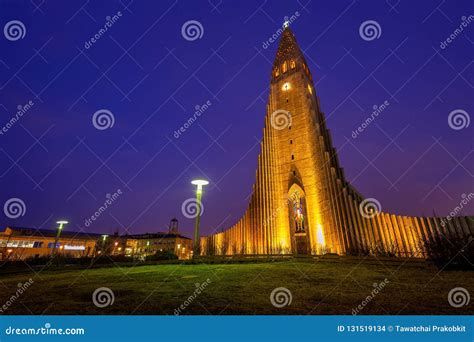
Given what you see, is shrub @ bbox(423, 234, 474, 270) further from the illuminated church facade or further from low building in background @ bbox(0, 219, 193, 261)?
low building in background @ bbox(0, 219, 193, 261)

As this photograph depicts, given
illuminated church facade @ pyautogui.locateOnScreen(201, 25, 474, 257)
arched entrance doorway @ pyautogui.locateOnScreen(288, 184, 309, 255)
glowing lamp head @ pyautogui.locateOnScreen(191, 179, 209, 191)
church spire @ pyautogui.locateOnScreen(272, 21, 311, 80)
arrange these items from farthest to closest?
church spire @ pyautogui.locateOnScreen(272, 21, 311, 80) < arched entrance doorway @ pyautogui.locateOnScreen(288, 184, 309, 255) < illuminated church facade @ pyautogui.locateOnScreen(201, 25, 474, 257) < glowing lamp head @ pyautogui.locateOnScreen(191, 179, 209, 191)

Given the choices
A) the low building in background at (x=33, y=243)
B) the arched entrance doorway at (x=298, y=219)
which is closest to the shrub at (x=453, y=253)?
the arched entrance doorway at (x=298, y=219)

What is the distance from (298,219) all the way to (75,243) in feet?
194

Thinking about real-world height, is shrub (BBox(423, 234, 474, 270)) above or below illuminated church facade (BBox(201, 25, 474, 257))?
below

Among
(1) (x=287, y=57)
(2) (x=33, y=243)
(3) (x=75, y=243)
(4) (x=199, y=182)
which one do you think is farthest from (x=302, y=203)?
(3) (x=75, y=243)

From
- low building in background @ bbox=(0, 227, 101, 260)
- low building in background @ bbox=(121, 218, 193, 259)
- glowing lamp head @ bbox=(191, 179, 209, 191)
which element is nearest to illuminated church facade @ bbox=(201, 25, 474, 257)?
glowing lamp head @ bbox=(191, 179, 209, 191)

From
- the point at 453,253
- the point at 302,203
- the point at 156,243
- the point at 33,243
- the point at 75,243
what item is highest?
the point at 156,243

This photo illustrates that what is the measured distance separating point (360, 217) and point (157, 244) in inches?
2565

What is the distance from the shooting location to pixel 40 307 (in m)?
3.39

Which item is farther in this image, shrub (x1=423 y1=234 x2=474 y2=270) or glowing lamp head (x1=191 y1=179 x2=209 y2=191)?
glowing lamp head (x1=191 y1=179 x2=209 y2=191)

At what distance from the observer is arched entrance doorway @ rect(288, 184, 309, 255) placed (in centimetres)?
2147

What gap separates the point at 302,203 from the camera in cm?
2256

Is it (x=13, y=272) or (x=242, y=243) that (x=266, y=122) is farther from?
(x=13, y=272)

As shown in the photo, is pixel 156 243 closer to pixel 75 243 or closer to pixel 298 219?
pixel 75 243
